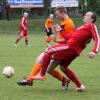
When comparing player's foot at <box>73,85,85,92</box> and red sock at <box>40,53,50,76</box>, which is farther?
player's foot at <box>73,85,85,92</box>

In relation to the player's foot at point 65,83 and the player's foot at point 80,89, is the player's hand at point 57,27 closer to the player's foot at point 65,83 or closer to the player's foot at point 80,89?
the player's foot at point 65,83

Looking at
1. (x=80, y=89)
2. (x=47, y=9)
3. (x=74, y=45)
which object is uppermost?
(x=74, y=45)

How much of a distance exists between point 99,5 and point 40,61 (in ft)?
155

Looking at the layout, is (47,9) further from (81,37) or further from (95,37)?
(95,37)

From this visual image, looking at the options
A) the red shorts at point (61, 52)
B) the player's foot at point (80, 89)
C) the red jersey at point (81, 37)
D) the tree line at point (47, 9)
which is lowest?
the tree line at point (47, 9)

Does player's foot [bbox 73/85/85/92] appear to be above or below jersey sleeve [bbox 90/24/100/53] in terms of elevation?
below

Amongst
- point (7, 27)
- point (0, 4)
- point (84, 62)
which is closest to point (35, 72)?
point (84, 62)

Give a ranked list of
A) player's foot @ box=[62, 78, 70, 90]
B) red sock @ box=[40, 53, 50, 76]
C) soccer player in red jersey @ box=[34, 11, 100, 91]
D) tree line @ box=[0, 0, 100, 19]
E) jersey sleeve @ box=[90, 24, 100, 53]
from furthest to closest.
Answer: tree line @ box=[0, 0, 100, 19] → player's foot @ box=[62, 78, 70, 90] → red sock @ box=[40, 53, 50, 76] → soccer player in red jersey @ box=[34, 11, 100, 91] → jersey sleeve @ box=[90, 24, 100, 53]

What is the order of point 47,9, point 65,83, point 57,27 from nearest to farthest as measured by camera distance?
point 57,27
point 65,83
point 47,9

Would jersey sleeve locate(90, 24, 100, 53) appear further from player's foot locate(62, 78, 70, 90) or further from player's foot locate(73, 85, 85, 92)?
player's foot locate(62, 78, 70, 90)

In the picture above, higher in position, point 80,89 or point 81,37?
point 81,37

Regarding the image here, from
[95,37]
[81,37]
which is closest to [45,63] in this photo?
[81,37]

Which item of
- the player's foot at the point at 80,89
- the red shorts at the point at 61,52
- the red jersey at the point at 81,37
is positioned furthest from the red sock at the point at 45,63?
the player's foot at the point at 80,89

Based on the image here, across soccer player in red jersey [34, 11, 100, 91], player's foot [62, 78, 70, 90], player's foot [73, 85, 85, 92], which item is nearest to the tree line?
player's foot [62, 78, 70, 90]
